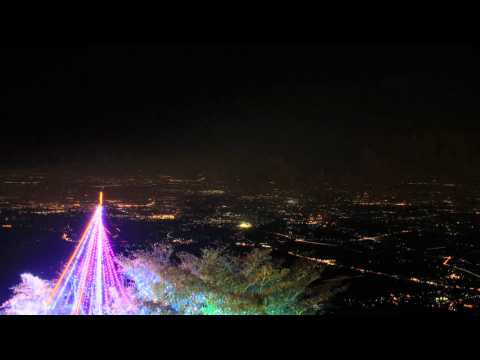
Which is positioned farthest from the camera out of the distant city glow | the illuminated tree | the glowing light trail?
the distant city glow

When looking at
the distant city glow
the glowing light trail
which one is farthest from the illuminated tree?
the distant city glow

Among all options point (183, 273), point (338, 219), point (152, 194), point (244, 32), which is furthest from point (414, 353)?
point (152, 194)

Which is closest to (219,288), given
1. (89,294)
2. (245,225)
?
(89,294)

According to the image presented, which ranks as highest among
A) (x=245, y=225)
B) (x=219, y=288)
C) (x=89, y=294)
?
(x=219, y=288)

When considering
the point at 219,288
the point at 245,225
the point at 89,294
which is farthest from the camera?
the point at 245,225

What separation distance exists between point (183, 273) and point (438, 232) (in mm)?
20710

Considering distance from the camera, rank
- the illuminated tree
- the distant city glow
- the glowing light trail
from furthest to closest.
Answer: the distant city glow < the glowing light trail < the illuminated tree

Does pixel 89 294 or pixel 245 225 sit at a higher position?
pixel 89 294

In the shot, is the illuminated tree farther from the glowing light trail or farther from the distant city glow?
the distant city glow

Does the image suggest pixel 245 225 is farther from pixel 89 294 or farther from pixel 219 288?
pixel 219 288

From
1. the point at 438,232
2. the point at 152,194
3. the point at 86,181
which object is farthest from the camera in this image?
the point at 86,181

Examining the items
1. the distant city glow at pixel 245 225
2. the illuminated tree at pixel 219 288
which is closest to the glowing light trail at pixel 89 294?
the illuminated tree at pixel 219 288

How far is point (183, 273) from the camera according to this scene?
6898 mm

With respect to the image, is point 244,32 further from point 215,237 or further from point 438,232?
point 438,232
